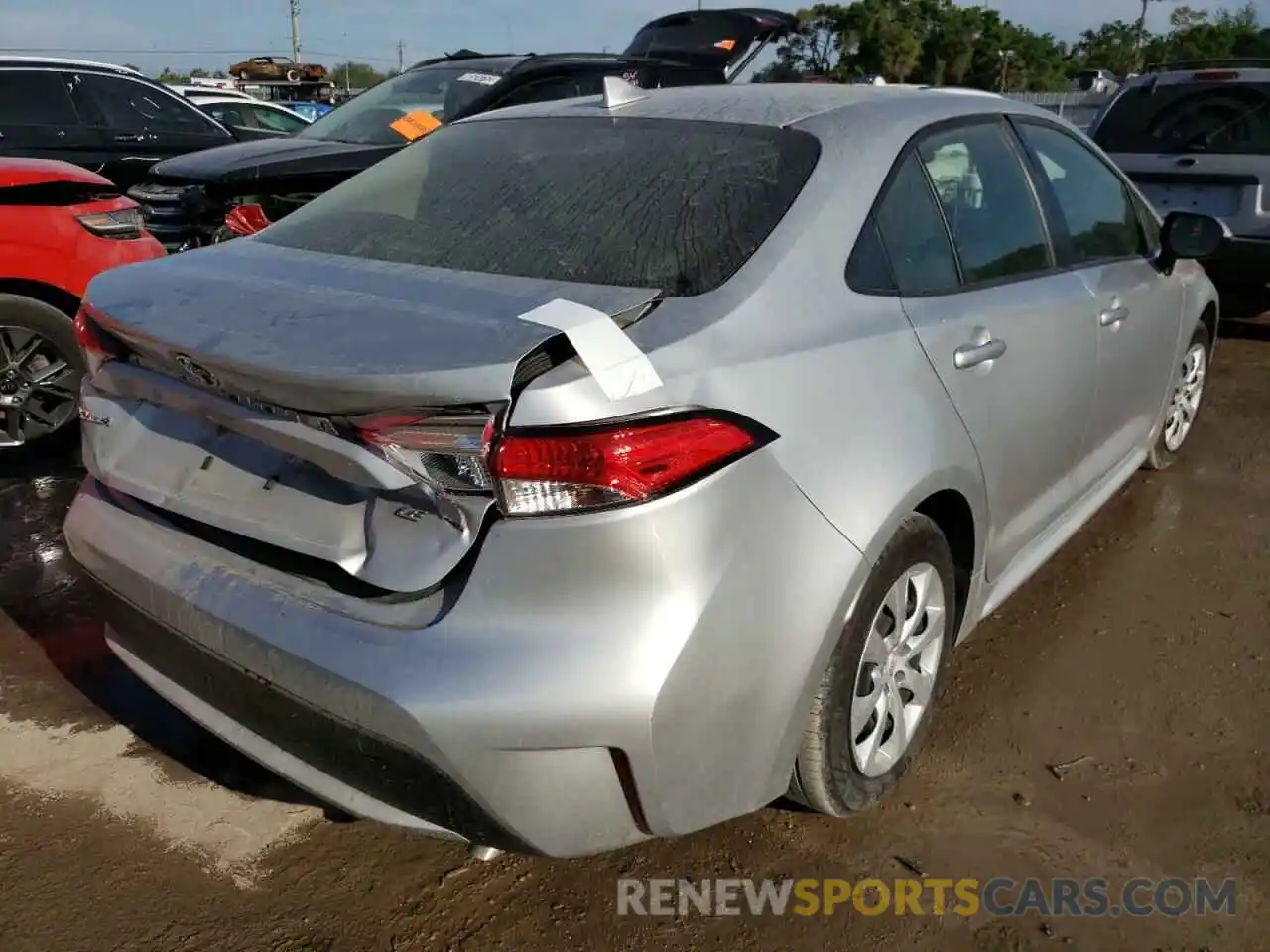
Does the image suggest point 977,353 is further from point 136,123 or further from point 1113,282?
point 136,123

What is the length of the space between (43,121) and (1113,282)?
7.30 metres

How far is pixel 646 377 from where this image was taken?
72.9 inches

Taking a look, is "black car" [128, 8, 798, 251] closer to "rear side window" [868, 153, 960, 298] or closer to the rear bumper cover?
"rear side window" [868, 153, 960, 298]

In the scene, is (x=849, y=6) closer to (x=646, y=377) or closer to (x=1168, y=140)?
(x=1168, y=140)

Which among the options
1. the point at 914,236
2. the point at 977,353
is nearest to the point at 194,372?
the point at 914,236

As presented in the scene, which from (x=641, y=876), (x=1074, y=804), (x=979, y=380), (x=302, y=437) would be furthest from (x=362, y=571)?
(x=1074, y=804)

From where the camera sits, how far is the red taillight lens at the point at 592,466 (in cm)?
181

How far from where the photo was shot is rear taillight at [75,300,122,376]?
2.40m

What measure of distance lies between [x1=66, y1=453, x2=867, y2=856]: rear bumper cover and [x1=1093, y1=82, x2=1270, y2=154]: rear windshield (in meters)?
6.17

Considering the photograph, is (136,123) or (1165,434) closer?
(1165,434)

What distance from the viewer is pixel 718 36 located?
8117 mm
